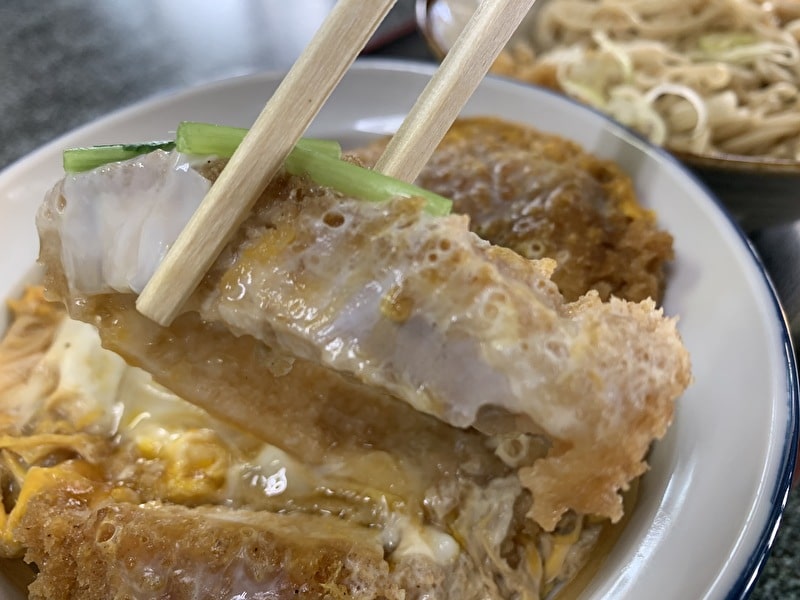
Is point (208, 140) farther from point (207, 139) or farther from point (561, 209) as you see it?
point (561, 209)

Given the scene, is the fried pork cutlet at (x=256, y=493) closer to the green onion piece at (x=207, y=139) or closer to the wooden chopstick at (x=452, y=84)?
the green onion piece at (x=207, y=139)

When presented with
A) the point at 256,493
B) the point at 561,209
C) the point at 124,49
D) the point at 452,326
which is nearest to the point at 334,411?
the point at 256,493

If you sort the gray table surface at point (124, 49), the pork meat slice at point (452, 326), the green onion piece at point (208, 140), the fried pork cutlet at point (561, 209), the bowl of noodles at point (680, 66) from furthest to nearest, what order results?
the gray table surface at point (124, 49) < the bowl of noodles at point (680, 66) < the fried pork cutlet at point (561, 209) < the green onion piece at point (208, 140) < the pork meat slice at point (452, 326)

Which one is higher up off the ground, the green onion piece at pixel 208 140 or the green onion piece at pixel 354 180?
the green onion piece at pixel 354 180

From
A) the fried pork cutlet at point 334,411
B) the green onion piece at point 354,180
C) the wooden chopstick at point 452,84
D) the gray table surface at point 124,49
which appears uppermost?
the wooden chopstick at point 452,84

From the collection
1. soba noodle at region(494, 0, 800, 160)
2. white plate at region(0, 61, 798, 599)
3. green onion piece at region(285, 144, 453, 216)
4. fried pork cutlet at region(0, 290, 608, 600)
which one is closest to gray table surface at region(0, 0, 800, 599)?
soba noodle at region(494, 0, 800, 160)

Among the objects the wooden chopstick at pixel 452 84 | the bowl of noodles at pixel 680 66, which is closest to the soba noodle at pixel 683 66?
the bowl of noodles at pixel 680 66

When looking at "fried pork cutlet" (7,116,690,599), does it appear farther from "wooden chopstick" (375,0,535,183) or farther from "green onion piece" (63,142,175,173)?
"wooden chopstick" (375,0,535,183)

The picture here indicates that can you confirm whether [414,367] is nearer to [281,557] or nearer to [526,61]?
[281,557]
